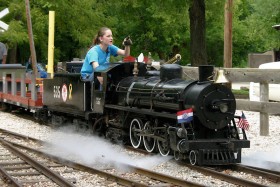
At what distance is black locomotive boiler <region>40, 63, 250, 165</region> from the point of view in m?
8.29

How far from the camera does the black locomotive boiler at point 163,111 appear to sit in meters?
8.29

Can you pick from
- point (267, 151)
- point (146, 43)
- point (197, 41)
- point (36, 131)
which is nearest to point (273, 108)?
point (267, 151)

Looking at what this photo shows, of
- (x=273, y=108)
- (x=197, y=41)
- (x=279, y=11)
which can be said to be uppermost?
(x=279, y=11)

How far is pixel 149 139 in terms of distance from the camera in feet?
31.4

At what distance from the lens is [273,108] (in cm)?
1130

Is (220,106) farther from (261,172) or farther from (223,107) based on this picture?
(261,172)

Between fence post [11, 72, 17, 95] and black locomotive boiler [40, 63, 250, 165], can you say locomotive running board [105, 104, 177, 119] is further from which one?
fence post [11, 72, 17, 95]

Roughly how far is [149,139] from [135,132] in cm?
44

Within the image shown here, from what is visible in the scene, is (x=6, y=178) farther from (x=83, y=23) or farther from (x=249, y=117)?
(x=83, y=23)

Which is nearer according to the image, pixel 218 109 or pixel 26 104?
pixel 218 109

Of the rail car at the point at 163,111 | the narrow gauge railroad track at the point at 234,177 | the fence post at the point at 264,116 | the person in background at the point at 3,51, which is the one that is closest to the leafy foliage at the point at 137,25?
the person in background at the point at 3,51

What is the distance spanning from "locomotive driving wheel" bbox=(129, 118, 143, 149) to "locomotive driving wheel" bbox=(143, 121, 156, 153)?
0.19 metres

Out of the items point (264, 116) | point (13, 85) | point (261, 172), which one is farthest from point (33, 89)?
point (261, 172)

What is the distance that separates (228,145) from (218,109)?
0.52 m
